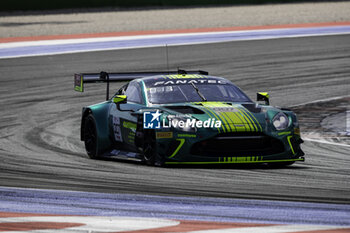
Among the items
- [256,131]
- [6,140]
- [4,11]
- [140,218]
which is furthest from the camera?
[4,11]

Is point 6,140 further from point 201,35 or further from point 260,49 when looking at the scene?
point 201,35

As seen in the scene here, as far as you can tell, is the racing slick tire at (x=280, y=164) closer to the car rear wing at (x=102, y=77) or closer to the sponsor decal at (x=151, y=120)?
the sponsor decal at (x=151, y=120)

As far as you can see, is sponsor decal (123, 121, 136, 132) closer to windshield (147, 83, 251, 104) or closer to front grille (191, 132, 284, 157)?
windshield (147, 83, 251, 104)

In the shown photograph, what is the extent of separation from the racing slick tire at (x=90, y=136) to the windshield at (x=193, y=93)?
3.84ft

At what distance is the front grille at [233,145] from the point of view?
9781 millimetres

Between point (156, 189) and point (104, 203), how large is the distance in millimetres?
986

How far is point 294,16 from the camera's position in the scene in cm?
4009

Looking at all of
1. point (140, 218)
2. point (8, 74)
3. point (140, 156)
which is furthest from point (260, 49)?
point (140, 218)

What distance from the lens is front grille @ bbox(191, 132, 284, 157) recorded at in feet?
32.1

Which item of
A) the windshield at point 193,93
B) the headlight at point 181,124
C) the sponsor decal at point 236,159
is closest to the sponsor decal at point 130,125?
the windshield at point 193,93

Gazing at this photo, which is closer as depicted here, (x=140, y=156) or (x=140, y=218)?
(x=140, y=218)

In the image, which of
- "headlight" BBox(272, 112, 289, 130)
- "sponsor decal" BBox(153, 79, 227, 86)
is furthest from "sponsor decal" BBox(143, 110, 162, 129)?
"headlight" BBox(272, 112, 289, 130)

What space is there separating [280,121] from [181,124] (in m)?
1.22

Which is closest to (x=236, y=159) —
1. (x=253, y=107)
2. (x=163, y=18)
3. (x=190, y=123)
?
(x=190, y=123)
